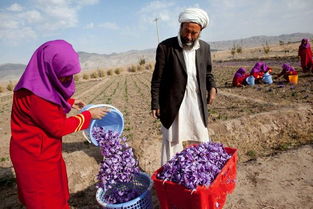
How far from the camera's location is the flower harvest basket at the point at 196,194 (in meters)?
2.12

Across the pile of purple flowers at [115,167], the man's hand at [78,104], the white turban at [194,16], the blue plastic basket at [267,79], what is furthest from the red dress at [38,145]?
the blue plastic basket at [267,79]

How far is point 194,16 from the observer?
107 inches

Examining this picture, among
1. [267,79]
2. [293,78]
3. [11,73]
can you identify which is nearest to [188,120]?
[293,78]

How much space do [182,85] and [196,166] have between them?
1065 millimetres

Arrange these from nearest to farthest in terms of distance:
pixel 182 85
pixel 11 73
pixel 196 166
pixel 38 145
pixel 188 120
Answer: pixel 38 145 < pixel 196 166 < pixel 182 85 < pixel 188 120 < pixel 11 73

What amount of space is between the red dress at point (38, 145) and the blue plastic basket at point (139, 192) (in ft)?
1.39

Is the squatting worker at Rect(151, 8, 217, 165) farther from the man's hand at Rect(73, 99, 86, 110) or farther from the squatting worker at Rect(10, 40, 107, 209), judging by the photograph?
the squatting worker at Rect(10, 40, 107, 209)

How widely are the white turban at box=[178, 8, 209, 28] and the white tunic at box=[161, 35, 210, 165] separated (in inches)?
10.7

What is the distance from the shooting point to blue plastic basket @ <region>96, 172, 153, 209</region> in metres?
2.35

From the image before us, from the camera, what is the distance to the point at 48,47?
1.95 m

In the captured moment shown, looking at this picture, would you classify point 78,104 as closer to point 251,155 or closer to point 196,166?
point 196,166

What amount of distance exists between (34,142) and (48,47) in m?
0.73

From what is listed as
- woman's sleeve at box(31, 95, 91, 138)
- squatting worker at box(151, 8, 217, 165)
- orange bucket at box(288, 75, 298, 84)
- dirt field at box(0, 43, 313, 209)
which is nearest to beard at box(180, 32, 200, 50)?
squatting worker at box(151, 8, 217, 165)

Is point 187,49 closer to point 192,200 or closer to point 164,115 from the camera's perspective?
point 164,115
